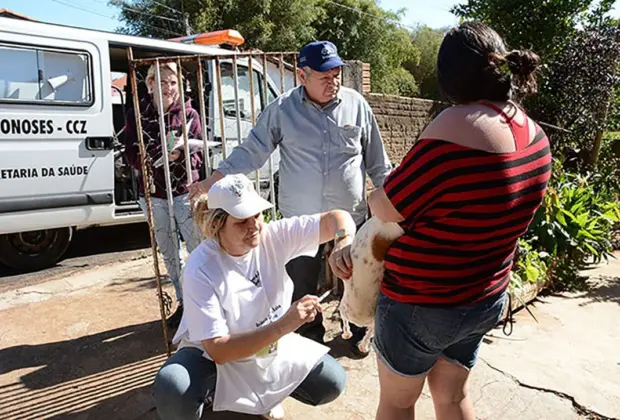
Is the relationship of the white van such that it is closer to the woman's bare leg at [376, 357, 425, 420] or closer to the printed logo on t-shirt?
the printed logo on t-shirt

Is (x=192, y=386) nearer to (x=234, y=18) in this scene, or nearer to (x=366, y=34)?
(x=234, y=18)

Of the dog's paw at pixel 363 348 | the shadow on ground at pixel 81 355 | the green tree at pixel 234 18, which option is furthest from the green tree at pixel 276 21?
the dog's paw at pixel 363 348

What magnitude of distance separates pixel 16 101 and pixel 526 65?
4408mm

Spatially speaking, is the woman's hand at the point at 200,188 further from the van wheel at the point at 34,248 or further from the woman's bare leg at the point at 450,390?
the van wheel at the point at 34,248

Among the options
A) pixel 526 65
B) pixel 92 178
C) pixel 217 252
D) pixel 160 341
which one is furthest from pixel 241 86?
pixel 526 65

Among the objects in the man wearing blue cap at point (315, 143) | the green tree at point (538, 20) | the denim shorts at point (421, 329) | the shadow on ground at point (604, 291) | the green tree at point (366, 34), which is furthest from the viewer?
the green tree at point (366, 34)

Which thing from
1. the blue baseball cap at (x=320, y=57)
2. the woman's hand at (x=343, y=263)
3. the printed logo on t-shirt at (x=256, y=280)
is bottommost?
the printed logo on t-shirt at (x=256, y=280)

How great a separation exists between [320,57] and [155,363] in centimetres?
191

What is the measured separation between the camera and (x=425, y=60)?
30844mm

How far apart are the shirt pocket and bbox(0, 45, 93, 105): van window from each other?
10.3ft

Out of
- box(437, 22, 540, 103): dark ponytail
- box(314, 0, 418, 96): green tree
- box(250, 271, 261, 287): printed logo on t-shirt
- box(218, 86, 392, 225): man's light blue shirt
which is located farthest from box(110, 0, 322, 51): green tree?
box(437, 22, 540, 103): dark ponytail

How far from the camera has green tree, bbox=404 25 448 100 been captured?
28.3m

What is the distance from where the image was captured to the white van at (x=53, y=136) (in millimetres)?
4496

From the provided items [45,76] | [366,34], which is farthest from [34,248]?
→ [366,34]
